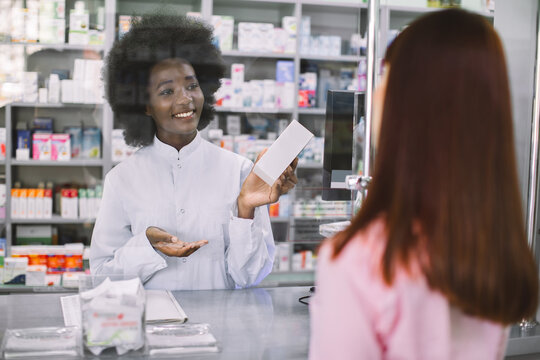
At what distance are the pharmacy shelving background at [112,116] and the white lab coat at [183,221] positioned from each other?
180 millimetres

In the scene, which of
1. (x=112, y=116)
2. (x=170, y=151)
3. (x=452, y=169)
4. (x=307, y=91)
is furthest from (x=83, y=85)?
(x=452, y=169)

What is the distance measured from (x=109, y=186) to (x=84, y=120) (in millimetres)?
611

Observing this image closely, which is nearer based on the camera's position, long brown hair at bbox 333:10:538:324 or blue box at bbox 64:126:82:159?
long brown hair at bbox 333:10:538:324

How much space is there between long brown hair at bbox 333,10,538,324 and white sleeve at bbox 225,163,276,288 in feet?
5.37

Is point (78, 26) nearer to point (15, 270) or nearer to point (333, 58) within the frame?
point (15, 270)

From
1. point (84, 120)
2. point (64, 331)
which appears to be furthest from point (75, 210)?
point (64, 331)

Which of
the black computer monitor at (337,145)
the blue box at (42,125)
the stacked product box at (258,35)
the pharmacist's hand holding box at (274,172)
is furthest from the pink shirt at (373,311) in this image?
the blue box at (42,125)

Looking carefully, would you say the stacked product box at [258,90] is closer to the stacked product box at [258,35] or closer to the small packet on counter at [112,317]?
the stacked product box at [258,35]

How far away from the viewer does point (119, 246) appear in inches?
96.8

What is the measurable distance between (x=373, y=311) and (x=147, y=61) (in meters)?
2.07

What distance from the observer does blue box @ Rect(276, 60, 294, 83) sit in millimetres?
3555

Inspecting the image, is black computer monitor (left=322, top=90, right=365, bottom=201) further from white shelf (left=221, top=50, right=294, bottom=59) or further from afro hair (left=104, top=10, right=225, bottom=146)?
white shelf (left=221, top=50, right=294, bottom=59)

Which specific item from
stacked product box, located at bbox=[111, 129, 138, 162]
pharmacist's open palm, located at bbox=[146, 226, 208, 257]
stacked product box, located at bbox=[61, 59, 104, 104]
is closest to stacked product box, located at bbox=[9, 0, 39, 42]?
stacked product box, located at bbox=[61, 59, 104, 104]

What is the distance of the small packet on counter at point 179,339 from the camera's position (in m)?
1.54
